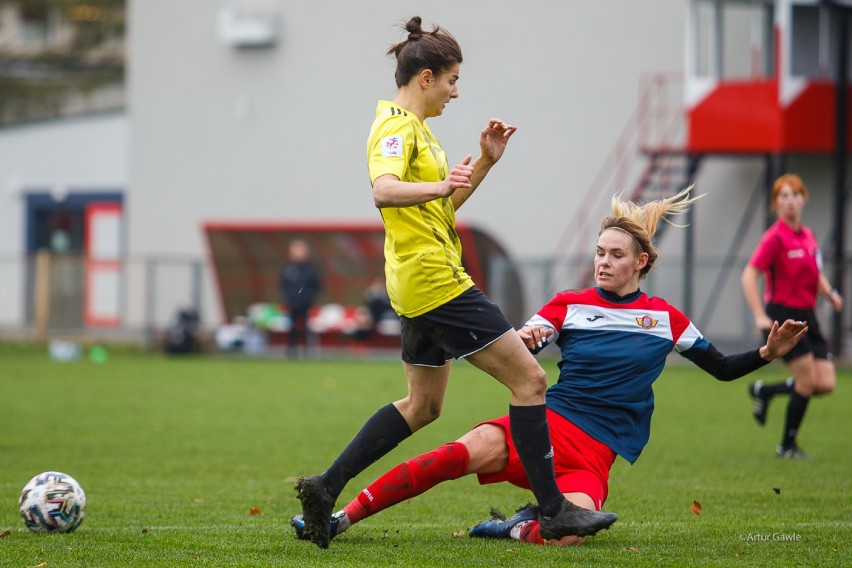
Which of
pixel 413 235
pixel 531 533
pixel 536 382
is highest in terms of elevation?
pixel 413 235

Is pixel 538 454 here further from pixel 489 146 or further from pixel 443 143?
pixel 443 143

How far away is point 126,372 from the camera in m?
19.0

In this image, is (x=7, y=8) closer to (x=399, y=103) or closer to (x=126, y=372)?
(x=126, y=372)

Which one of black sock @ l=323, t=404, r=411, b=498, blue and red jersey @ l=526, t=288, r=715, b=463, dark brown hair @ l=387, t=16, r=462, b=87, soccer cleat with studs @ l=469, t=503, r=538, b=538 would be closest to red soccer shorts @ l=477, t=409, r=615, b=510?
blue and red jersey @ l=526, t=288, r=715, b=463

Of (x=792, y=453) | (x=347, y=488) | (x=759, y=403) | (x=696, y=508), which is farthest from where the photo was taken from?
(x=759, y=403)

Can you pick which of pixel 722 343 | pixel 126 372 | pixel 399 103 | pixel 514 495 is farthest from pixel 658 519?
pixel 722 343

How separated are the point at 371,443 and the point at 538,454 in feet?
2.41

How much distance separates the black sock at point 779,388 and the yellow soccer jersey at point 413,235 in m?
5.05

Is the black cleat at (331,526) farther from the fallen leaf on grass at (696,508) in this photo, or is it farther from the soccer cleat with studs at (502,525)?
the fallen leaf on grass at (696,508)

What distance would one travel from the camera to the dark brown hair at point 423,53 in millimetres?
5449

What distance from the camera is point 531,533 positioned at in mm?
5609

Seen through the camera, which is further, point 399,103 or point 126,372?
point 126,372

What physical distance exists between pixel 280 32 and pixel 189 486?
20.8 m

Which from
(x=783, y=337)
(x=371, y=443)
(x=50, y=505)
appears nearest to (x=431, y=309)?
(x=371, y=443)
